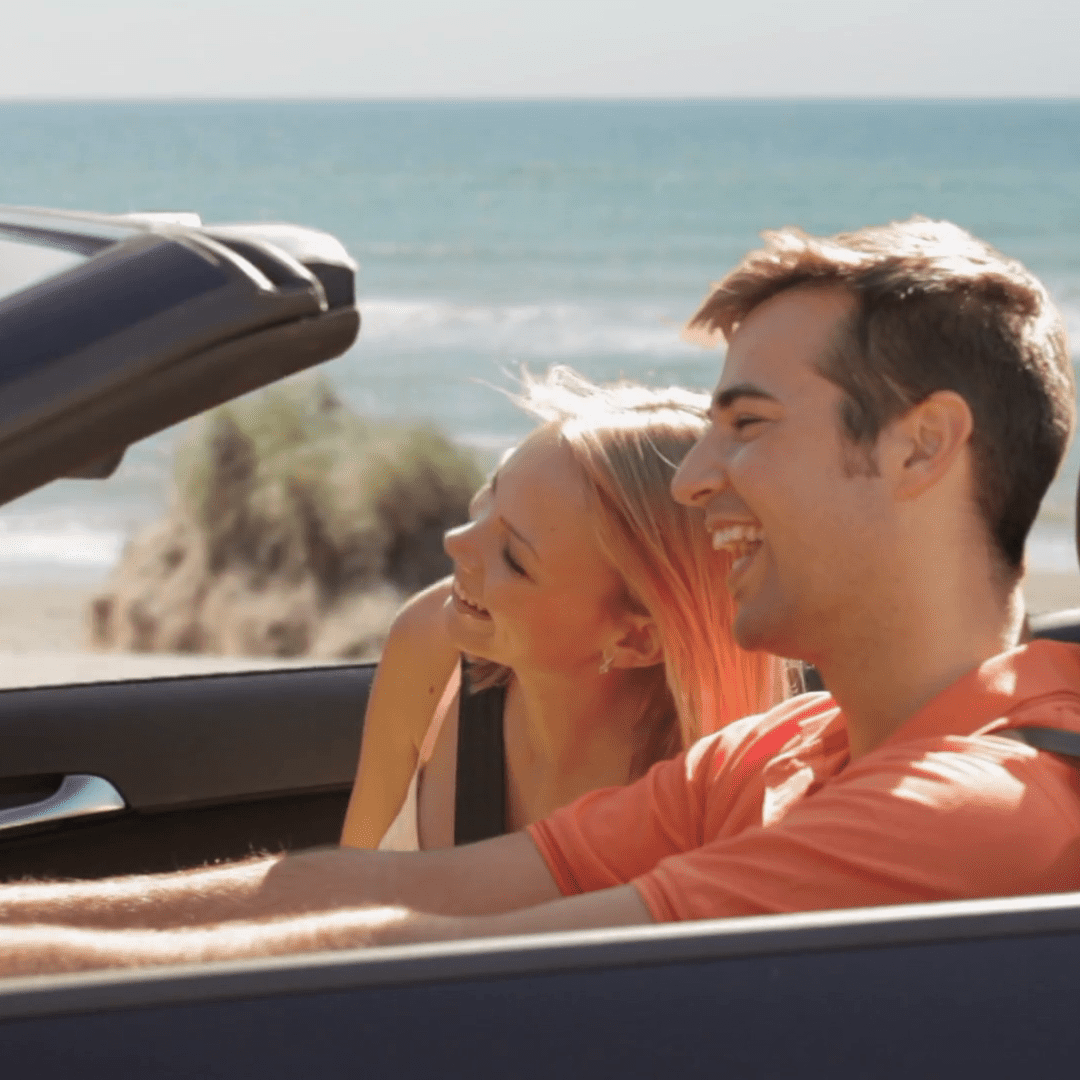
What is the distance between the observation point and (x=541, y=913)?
1610mm

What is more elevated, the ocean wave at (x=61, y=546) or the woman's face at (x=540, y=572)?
the woman's face at (x=540, y=572)

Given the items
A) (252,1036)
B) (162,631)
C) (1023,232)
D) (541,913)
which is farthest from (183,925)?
(1023,232)

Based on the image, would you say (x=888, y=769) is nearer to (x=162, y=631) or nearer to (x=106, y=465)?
(x=106, y=465)

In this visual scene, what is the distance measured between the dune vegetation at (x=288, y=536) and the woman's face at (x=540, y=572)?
11.2 metres

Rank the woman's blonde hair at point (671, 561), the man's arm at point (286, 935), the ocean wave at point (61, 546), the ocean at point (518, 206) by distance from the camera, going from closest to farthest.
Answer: the man's arm at point (286, 935) < the woman's blonde hair at point (671, 561) < the ocean wave at point (61, 546) < the ocean at point (518, 206)

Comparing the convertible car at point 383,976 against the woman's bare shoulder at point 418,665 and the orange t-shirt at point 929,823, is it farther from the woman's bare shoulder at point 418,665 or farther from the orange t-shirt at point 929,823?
the woman's bare shoulder at point 418,665

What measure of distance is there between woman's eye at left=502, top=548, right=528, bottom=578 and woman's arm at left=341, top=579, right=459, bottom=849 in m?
0.35

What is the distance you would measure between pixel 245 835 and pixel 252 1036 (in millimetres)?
1796

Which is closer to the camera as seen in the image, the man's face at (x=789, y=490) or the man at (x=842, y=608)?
the man at (x=842, y=608)

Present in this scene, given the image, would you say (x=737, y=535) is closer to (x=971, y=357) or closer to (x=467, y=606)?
(x=971, y=357)

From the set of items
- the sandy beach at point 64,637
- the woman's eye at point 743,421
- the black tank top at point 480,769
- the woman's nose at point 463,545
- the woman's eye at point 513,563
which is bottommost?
the sandy beach at point 64,637

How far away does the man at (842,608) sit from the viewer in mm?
1716

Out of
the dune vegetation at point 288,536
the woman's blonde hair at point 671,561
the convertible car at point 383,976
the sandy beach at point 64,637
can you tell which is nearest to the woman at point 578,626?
the woman's blonde hair at point 671,561

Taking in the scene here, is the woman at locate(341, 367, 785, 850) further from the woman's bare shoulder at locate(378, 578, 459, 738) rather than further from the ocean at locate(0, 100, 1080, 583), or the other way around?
the ocean at locate(0, 100, 1080, 583)
